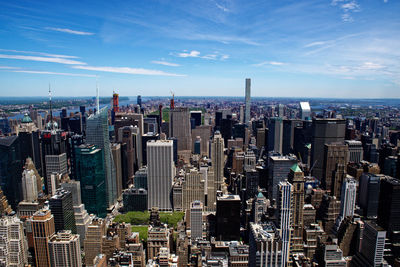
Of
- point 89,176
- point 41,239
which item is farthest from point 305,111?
point 41,239

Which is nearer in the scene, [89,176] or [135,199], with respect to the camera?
[89,176]

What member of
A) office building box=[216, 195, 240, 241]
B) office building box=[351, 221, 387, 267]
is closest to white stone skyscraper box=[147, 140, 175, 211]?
office building box=[216, 195, 240, 241]

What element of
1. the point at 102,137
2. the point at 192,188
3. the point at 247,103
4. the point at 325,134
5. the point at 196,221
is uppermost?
the point at 247,103

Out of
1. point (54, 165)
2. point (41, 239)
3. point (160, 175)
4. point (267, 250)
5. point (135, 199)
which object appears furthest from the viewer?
point (54, 165)

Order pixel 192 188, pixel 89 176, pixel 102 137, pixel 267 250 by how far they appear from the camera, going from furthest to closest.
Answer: pixel 192 188 < pixel 102 137 < pixel 89 176 < pixel 267 250

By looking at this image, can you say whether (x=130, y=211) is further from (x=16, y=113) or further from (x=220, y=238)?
(x=16, y=113)

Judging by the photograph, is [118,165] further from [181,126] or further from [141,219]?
[181,126]

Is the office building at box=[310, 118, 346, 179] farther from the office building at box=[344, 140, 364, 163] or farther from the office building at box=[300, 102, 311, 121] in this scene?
the office building at box=[300, 102, 311, 121]
